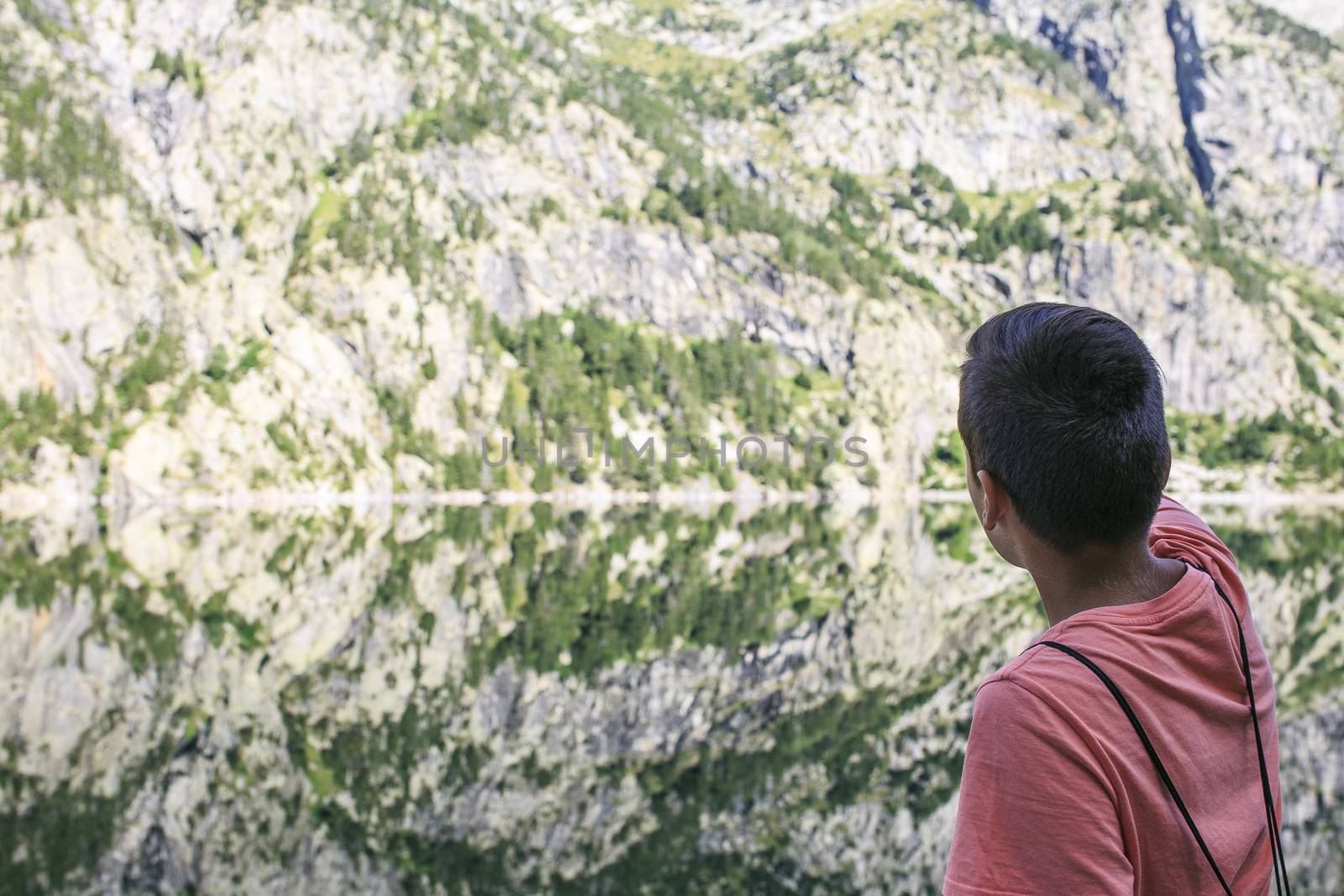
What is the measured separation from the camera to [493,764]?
52.6 ft

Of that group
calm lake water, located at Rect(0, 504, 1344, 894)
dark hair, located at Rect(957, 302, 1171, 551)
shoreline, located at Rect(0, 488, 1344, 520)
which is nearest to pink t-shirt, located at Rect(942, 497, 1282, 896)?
dark hair, located at Rect(957, 302, 1171, 551)

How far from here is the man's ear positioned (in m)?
2.72

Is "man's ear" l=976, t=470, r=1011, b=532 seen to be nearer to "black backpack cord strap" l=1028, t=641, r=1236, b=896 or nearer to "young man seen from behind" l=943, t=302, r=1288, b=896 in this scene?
"young man seen from behind" l=943, t=302, r=1288, b=896

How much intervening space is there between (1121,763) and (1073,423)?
76 centimetres

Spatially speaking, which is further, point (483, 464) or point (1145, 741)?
point (483, 464)

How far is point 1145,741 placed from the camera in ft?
7.63

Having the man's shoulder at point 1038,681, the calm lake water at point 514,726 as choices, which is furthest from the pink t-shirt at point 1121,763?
the calm lake water at point 514,726

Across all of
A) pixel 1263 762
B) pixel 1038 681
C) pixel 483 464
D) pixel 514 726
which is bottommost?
pixel 483 464

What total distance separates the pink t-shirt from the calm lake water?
9840mm

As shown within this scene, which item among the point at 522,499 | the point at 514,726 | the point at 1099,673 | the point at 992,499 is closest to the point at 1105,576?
the point at 992,499

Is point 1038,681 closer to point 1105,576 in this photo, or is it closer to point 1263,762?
point 1105,576

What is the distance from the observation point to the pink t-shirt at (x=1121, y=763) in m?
2.21

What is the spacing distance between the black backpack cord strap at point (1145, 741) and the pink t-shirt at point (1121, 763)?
1 cm

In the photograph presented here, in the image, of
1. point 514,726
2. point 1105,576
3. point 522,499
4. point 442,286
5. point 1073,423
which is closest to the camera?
point 1073,423
